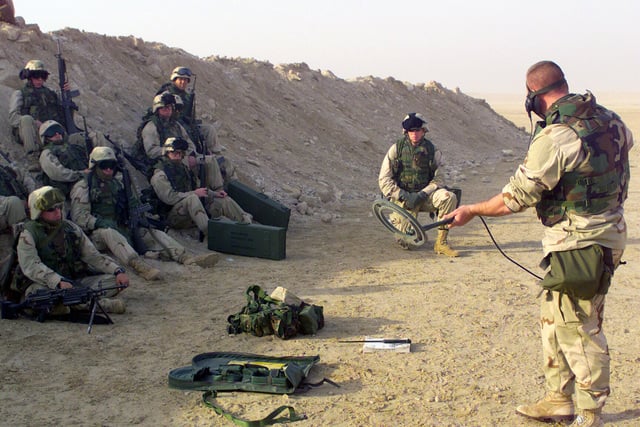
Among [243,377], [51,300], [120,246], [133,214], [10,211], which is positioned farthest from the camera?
[133,214]

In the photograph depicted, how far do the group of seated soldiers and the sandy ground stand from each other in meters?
0.44

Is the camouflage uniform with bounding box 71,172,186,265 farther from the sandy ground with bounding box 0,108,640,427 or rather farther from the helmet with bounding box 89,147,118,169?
the sandy ground with bounding box 0,108,640,427

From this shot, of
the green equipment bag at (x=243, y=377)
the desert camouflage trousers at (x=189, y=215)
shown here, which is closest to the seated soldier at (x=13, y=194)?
the desert camouflage trousers at (x=189, y=215)

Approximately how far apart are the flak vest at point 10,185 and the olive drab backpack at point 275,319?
3481 mm

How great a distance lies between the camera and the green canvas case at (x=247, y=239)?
899 centimetres

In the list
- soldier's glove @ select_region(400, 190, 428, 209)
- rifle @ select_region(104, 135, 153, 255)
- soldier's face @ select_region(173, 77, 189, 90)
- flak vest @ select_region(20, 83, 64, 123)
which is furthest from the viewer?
soldier's face @ select_region(173, 77, 189, 90)

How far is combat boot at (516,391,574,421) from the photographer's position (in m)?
4.38

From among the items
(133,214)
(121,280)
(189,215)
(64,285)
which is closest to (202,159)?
(189,215)

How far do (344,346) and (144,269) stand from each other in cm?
307

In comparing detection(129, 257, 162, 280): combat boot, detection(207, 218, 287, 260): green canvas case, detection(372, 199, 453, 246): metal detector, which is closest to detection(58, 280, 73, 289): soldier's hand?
detection(129, 257, 162, 280): combat boot

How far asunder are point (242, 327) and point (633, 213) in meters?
8.70

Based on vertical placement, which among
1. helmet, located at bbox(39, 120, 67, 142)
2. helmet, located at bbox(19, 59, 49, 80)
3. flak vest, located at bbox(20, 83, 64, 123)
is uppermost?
Result: helmet, located at bbox(19, 59, 49, 80)

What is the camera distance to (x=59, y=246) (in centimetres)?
666

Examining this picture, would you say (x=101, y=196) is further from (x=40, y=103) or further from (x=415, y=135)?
(x=415, y=135)
